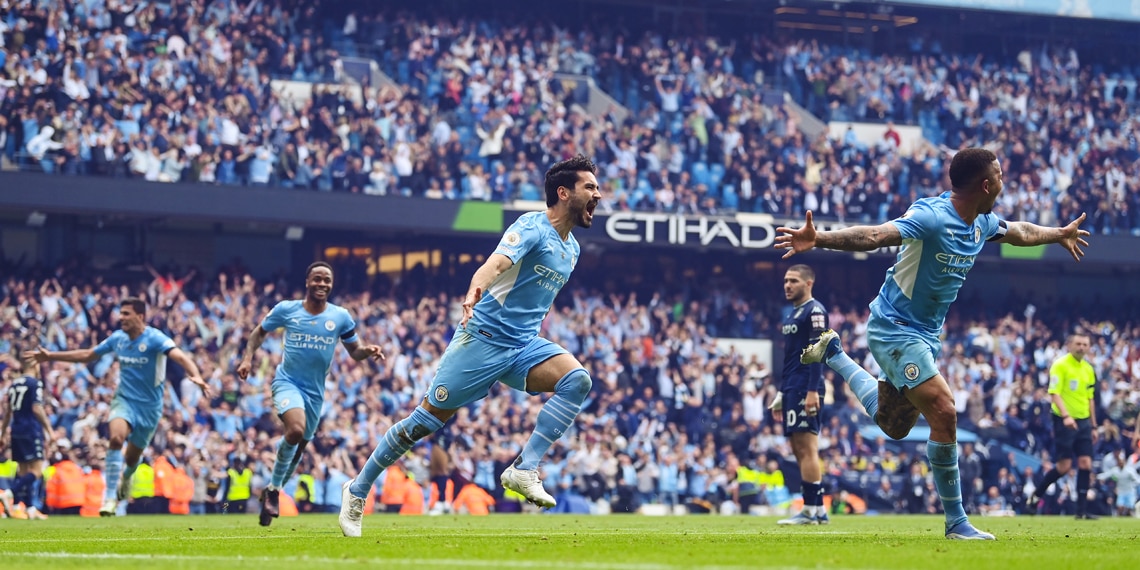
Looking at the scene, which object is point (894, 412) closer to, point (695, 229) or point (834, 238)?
point (834, 238)

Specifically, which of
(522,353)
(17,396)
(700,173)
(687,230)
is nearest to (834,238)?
(522,353)

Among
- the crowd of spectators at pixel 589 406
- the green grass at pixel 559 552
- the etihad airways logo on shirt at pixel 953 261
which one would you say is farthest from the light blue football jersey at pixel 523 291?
the crowd of spectators at pixel 589 406

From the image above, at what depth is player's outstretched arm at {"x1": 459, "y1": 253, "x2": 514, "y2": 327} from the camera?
8.79 meters

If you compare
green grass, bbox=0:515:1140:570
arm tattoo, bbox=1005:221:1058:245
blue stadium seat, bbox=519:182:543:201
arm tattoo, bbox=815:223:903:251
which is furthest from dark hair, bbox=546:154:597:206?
blue stadium seat, bbox=519:182:543:201

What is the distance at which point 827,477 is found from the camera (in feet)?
89.0

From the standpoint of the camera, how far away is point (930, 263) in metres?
9.63

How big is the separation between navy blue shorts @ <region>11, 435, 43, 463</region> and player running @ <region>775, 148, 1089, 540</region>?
1148cm

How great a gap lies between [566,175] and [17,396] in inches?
395

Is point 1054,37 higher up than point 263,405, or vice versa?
point 1054,37

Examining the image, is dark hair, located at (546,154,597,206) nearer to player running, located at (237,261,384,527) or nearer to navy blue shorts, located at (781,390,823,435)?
player running, located at (237,261,384,527)

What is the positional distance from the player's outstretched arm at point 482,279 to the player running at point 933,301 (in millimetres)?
2545

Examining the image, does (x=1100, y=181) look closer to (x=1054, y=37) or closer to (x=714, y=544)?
(x=1054, y=37)

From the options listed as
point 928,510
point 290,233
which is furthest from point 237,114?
point 928,510

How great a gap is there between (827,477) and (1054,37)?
66.8 ft
